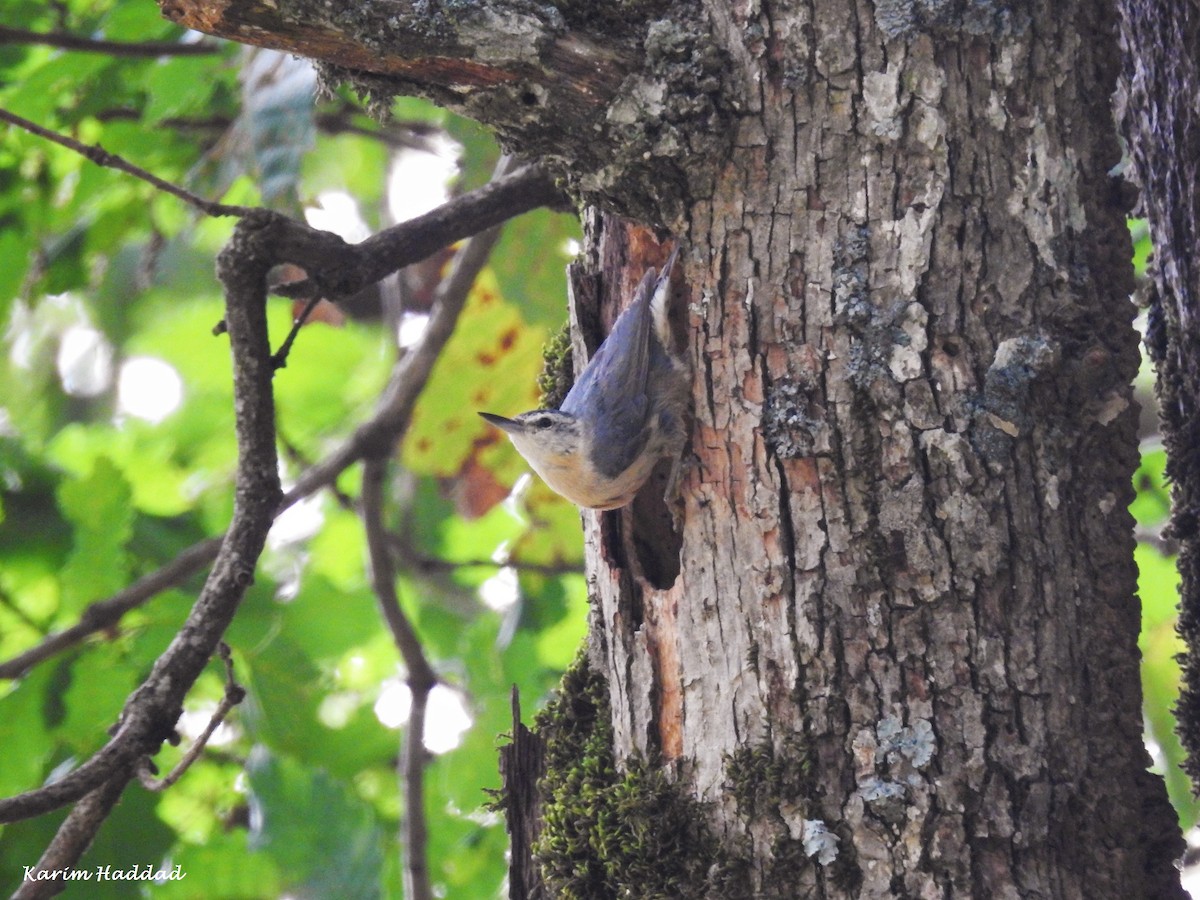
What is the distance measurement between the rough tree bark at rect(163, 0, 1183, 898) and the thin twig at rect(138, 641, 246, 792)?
700 mm

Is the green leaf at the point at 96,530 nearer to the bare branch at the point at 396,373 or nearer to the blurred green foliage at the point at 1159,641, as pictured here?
the bare branch at the point at 396,373

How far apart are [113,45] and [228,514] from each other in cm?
173

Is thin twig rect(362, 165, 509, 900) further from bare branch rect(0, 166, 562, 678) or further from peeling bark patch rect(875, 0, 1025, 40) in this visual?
peeling bark patch rect(875, 0, 1025, 40)

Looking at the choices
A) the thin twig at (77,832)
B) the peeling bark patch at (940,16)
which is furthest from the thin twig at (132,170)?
the peeling bark patch at (940,16)

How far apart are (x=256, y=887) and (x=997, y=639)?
2.41 meters

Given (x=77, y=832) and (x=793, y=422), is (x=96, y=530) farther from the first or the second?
(x=793, y=422)

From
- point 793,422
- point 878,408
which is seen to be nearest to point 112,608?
point 793,422

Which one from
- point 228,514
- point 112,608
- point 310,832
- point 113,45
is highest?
point 113,45

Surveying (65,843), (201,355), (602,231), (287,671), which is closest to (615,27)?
(602,231)

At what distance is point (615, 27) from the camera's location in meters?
1.79

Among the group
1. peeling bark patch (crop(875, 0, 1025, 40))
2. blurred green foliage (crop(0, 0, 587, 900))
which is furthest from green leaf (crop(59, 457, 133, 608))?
peeling bark patch (crop(875, 0, 1025, 40))

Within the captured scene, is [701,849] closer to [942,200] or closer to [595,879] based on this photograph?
[595,879]

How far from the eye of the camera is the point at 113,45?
333 centimetres

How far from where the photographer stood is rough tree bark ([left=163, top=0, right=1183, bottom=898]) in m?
1.65
